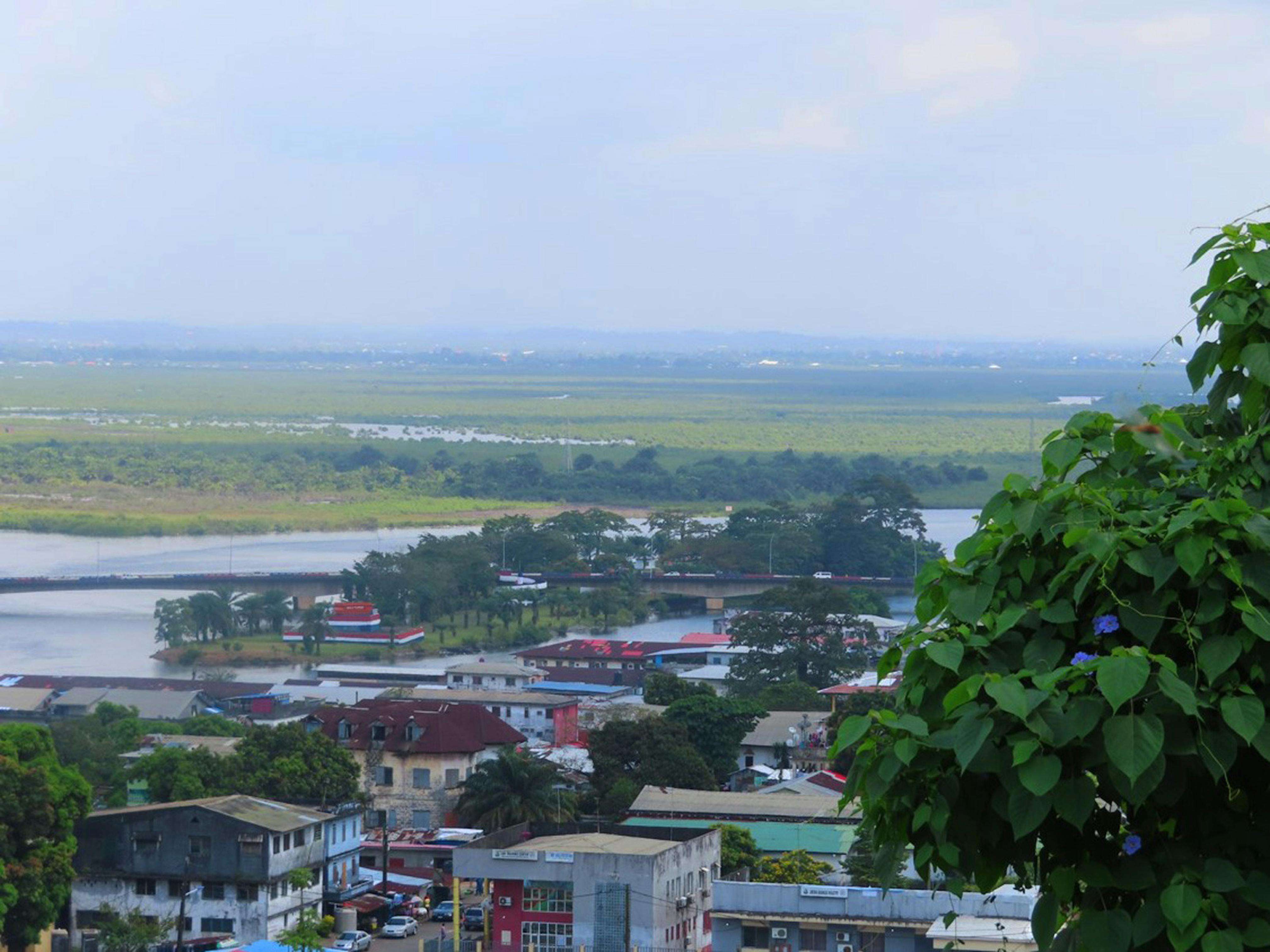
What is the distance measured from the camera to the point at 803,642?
20.8 meters

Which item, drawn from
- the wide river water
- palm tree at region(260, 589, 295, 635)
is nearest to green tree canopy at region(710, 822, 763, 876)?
the wide river water

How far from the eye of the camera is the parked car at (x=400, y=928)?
33.4 ft

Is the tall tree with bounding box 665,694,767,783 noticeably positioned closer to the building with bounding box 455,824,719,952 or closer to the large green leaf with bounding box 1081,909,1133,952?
the building with bounding box 455,824,719,952

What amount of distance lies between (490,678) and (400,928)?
901 cm

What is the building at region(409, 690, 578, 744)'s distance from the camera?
17125mm

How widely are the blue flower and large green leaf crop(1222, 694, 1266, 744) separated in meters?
0.11

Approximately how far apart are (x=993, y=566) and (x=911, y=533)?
1316 inches

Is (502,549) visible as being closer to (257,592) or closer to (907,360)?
(257,592)

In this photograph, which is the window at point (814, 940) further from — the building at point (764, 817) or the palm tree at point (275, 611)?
the palm tree at point (275, 611)

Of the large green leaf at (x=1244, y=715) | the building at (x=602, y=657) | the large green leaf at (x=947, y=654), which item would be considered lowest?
the building at (x=602, y=657)

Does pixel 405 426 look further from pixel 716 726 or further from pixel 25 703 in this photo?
pixel 716 726

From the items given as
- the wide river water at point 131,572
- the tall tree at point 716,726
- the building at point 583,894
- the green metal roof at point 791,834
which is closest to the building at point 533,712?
the tall tree at point 716,726

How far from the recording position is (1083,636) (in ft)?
5.27

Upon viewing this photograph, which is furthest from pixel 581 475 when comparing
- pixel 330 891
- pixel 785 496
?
pixel 330 891
